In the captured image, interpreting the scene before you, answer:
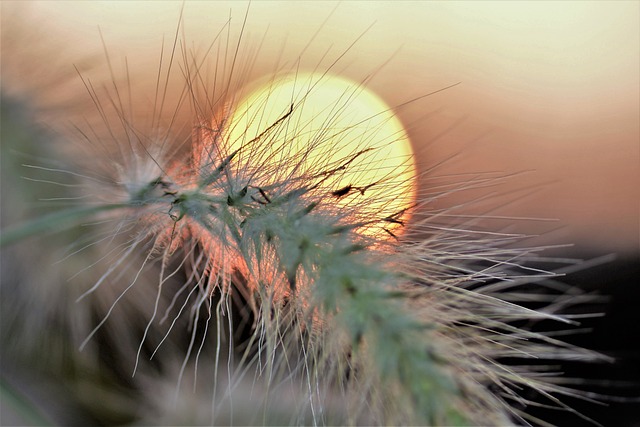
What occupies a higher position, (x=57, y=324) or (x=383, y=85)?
(x=383, y=85)

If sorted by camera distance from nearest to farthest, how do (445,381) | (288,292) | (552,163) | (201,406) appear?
(445,381) < (288,292) < (201,406) < (552,163)

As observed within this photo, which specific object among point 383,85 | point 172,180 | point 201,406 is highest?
point 383,85

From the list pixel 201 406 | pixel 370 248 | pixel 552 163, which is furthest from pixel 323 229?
pixel 552 163

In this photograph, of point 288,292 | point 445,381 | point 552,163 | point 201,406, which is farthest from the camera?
point 552,163

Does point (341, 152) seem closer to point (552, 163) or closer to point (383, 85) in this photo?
point (383, 85)

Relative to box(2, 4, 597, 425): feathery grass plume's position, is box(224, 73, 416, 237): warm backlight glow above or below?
above

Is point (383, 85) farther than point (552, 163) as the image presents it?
No
